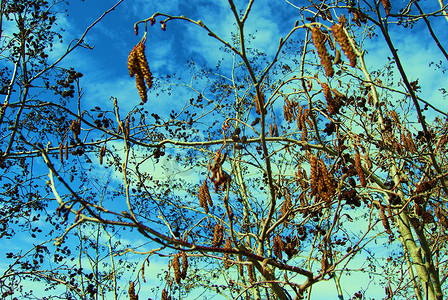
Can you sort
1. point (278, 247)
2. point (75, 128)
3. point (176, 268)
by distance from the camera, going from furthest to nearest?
point (75, 128)
point (278, 247)
point (176, 268)

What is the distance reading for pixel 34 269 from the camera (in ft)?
20.2

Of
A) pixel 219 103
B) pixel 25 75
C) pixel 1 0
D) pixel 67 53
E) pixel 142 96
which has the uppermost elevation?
pixel 219 103

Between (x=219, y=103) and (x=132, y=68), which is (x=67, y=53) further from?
(x=132, y=68)

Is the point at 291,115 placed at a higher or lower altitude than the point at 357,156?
higher

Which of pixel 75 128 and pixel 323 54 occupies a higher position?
pixel 75 128

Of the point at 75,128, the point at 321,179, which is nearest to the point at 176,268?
the point at 321,179

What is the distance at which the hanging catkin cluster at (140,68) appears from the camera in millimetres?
1654

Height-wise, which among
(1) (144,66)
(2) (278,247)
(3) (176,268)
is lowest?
(3) (176,268)

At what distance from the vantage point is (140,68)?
5.53 ft

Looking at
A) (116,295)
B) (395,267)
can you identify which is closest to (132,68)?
(395,267)

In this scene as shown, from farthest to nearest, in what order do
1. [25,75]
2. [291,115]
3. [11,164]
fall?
[11,164], [25,75], [291,115]

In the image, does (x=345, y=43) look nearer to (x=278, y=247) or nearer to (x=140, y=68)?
(x=140, y=68)

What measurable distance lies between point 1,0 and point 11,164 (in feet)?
9.22

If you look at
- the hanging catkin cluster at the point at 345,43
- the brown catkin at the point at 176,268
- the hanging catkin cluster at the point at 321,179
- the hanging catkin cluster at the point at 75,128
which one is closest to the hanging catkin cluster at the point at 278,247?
the hanging catkin cluster at the point at 321,179
